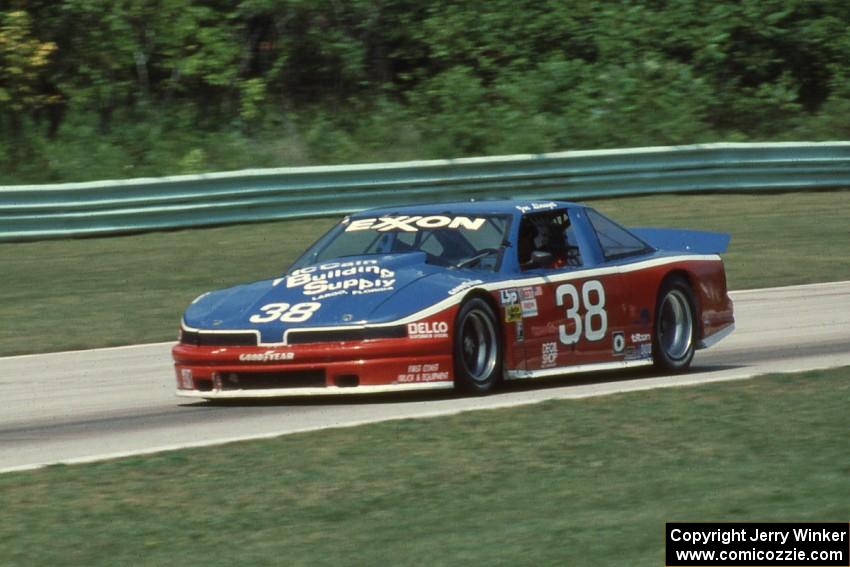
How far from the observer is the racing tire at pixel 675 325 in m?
10.9

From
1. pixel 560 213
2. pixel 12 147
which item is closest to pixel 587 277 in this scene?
pixel 560 213

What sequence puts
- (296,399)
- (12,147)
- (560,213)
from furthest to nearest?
(12,147), (560,213), (296,399)

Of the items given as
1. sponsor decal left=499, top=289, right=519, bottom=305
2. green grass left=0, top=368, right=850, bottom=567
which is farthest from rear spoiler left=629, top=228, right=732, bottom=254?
green grass left=0, top=368, right=850, bottom=567

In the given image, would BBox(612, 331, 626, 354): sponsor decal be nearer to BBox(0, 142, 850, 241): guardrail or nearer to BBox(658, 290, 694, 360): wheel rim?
BBox(658, 290, 694, 360): wheel rim

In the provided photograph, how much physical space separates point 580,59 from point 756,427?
21.1 m

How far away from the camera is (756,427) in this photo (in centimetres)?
798

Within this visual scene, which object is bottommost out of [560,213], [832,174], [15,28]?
[832,174]

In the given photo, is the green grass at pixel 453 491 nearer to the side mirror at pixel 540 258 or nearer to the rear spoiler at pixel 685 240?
the side mirror at pixel 540 258

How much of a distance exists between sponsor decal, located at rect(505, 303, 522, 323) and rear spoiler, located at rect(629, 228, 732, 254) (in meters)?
2.11

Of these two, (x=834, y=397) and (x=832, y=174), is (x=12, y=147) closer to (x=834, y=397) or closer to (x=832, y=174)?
(x=832, y=174)

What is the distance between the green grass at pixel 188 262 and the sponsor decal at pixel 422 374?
4407 mm

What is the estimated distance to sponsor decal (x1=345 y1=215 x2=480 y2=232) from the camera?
10.2m

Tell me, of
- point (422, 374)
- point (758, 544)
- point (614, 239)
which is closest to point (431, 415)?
point (422, 374)

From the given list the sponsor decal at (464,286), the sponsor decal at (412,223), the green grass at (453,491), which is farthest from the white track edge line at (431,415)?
the sponsor decal at (412,223)
